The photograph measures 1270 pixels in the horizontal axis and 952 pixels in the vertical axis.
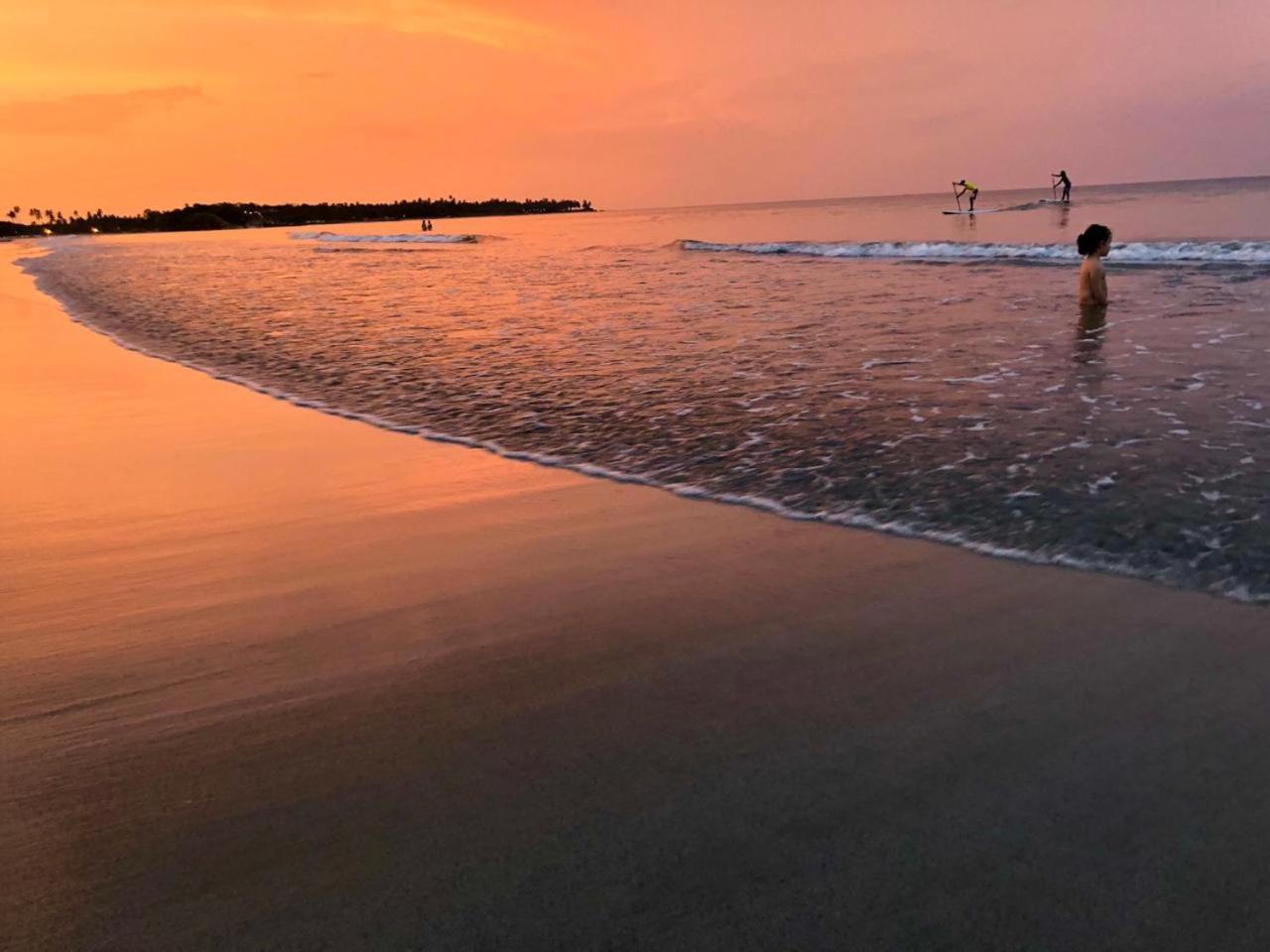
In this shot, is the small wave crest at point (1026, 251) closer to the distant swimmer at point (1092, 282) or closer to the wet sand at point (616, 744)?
the distant swimmer at point (1092, 282)

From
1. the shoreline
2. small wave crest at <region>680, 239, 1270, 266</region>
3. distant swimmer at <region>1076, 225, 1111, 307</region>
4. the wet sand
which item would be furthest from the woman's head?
small wave crest at <region>680, 239, 1270, 266</region>

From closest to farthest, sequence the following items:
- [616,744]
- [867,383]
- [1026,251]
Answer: [616,744] → [867,383] → [1026,251]

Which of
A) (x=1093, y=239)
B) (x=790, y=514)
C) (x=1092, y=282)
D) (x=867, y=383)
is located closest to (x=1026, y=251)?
(x=1092, y=282)

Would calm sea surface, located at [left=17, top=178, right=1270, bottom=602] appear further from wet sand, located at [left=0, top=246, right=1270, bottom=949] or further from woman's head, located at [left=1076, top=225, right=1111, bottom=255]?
woman's head, located at [left=1076, top=225, right=1111, bottom=255]

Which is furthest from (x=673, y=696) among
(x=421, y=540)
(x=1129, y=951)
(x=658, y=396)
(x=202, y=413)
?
(x=202, y=413)

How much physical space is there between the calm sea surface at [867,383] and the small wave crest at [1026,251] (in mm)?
185

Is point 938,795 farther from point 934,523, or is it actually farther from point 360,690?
point 934,523

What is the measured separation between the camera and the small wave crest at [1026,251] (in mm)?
20734

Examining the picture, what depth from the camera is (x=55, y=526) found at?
4965 mm

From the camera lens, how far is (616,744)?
2.59 meters

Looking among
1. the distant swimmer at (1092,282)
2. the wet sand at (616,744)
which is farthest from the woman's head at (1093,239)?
the wet sand at (616,744)

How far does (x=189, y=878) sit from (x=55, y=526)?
3795 millimetres

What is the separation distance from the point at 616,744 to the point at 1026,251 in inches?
1012

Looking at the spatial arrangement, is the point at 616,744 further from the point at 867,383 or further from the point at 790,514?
the point at 867,383
